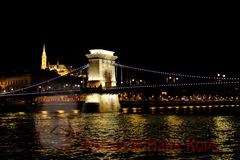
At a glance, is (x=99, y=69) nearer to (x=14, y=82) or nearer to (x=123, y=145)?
Result: (x=123, y=145)

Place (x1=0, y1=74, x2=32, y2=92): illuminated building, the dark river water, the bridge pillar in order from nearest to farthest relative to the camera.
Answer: the dark river water
the bridge pillar
(x1=0, y1=74, x2=32, y2=92): illuminated building

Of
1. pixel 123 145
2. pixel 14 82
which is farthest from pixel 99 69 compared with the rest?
pixel 14 82

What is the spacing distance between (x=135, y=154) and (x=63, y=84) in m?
71.8

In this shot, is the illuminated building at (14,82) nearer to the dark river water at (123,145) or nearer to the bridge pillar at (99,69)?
the bridge pillar at (99,69)

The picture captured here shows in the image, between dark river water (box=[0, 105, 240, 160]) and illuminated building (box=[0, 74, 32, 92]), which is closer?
dark river water (box=[0, 105, 240, 160])

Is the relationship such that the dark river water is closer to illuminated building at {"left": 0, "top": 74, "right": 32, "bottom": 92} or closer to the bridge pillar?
the bridge pillar

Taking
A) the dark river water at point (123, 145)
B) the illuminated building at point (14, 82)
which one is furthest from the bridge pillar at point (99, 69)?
the illuminated building at point (14, 82)

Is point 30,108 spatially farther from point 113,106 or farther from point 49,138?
point 49,138

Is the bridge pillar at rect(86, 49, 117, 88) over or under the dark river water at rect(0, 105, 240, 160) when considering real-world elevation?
over

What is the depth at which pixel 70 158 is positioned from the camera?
15.6 metres

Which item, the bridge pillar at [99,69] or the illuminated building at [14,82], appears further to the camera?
the illuminated building at [14,82]

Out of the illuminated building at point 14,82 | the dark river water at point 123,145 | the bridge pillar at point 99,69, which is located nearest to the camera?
the dark river water at point 123,145

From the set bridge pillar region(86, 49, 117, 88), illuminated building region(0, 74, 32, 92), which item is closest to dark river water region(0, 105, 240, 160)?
bridge pillar region(86, 49, 117, 88)

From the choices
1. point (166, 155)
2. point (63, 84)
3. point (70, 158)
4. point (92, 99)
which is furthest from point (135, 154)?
point (63, 84)
